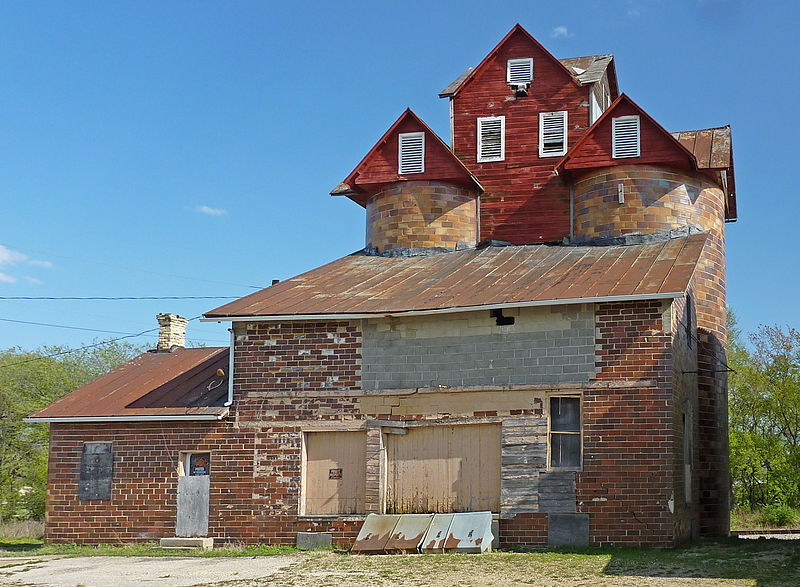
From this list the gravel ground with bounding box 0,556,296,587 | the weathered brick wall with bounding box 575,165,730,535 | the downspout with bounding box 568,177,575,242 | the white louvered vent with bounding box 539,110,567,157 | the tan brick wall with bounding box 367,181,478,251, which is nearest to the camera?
the gravel ground with bounding box 0,556,296,587

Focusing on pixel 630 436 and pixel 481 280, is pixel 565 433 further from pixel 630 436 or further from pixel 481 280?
pixel 481 280

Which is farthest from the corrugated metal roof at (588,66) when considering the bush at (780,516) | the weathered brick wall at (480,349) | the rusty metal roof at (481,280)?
the bush at (780,516)

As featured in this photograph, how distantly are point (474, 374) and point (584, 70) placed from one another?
11.6m

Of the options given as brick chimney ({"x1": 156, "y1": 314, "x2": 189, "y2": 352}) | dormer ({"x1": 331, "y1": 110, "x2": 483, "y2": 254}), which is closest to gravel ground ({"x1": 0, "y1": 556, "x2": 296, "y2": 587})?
brick chimney ({"x1": 156, "y1": 314, "x2": 189, "y2": 352})

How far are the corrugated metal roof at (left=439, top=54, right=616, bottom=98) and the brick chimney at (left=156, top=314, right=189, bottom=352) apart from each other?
1021 centimetres

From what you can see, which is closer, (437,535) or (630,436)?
(630,436)

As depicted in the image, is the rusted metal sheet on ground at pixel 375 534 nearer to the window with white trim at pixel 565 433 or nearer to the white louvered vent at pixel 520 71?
the window with white trim at pixel 565 433

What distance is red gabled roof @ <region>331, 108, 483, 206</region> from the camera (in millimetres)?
27266

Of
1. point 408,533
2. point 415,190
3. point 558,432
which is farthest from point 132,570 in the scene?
point 415,190

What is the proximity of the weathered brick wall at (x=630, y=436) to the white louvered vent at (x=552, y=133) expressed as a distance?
854cm

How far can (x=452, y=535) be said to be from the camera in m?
20.1

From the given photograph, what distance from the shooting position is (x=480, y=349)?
21344 millimetres

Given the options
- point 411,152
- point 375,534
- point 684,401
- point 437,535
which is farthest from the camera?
point 411,152

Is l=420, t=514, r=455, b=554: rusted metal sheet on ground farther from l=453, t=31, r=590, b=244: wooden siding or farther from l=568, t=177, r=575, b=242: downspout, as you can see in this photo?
l=453, t=31, r=590, b=244: wooden siding
